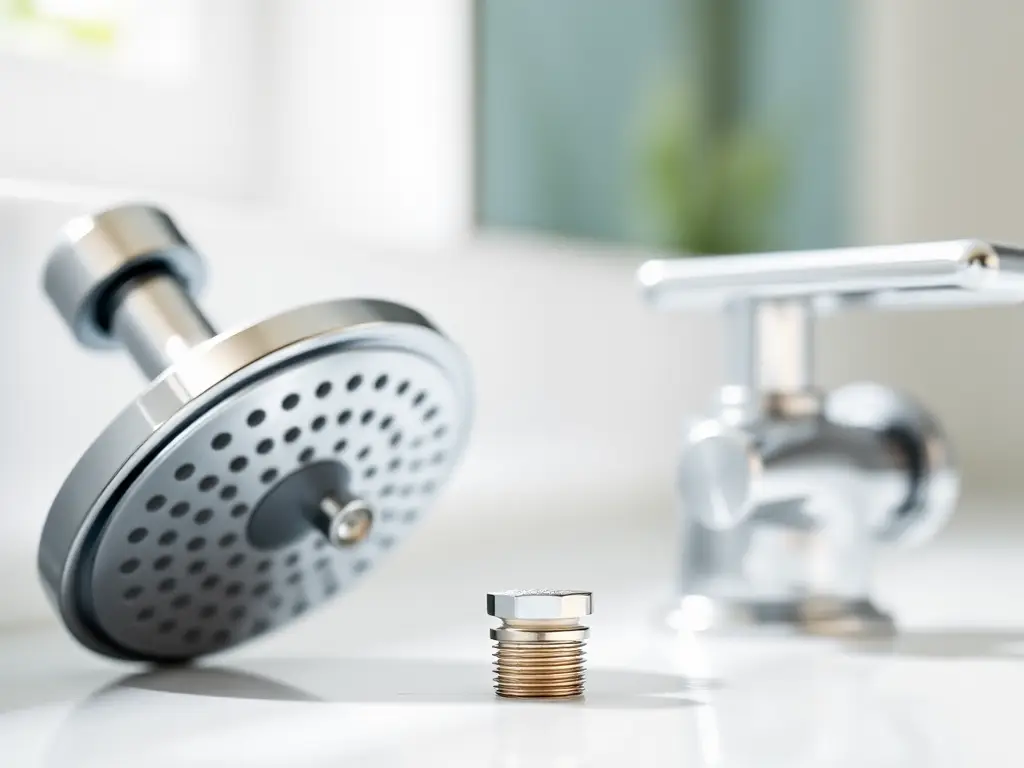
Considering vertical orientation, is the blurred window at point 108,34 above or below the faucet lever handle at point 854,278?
above

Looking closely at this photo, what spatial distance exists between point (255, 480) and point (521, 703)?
0.40 ft

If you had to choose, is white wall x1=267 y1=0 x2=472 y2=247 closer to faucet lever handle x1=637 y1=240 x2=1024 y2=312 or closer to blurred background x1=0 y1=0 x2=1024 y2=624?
blurred background x1=0 y1=0 x2=1024 y2=624

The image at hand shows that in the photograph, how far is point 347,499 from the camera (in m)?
0.53

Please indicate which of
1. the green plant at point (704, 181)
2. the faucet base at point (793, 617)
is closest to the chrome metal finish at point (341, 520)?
the faucet base at point (793, 617)

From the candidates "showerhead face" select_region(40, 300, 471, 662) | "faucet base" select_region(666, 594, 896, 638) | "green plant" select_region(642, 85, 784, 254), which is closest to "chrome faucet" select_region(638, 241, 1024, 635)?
"faucet base" select_region(666, 594, 896, 638)

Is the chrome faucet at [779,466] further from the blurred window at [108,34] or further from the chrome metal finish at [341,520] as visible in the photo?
the blurred window at [108,34]

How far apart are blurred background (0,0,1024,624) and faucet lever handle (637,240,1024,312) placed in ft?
1.11

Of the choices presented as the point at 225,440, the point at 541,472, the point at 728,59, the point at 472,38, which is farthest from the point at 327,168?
the point at 728,59

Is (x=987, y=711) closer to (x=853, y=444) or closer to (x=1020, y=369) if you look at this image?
(x=853, y=444)

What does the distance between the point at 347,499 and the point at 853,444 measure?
265 mm

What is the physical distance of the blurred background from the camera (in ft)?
3.03

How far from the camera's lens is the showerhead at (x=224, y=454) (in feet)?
1.51

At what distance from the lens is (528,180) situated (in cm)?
151

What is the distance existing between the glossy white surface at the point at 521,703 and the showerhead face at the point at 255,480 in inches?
1.3
